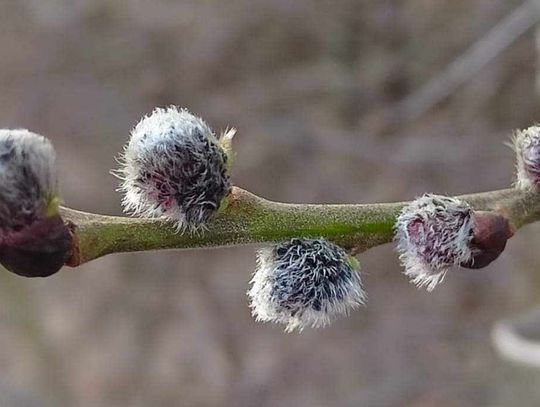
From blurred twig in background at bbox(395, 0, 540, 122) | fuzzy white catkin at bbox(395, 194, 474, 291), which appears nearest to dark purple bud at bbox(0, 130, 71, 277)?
fuzzy white catkin at bbox(395, 194, 474, 291)

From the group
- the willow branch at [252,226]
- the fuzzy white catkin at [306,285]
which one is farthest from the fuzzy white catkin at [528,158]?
the fuzzy white catkin at [306,285]

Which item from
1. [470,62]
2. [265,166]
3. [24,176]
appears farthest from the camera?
[265,166]

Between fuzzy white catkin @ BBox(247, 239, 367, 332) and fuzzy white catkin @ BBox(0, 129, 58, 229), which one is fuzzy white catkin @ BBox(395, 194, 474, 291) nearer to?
fuzzy white catkin @ BBox(247, 239, 367, 332)

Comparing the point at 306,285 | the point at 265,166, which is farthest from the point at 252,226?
the point at 265,166

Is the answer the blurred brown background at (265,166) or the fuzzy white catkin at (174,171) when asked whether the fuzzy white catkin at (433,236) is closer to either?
the fuzzy white catkin at (174,171)

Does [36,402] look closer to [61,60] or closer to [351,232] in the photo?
[61,60]

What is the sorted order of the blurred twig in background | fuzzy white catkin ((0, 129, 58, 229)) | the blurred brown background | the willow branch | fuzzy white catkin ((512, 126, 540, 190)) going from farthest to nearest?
the blurred brown background → the blurred twig in background → fuzzy white catkin ((512, 126, 540, 190)) → the willow branch → fuzzy white catkin ((0, 129, 58, 229))

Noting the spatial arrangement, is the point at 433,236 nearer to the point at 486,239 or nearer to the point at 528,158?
the point at 486,239
